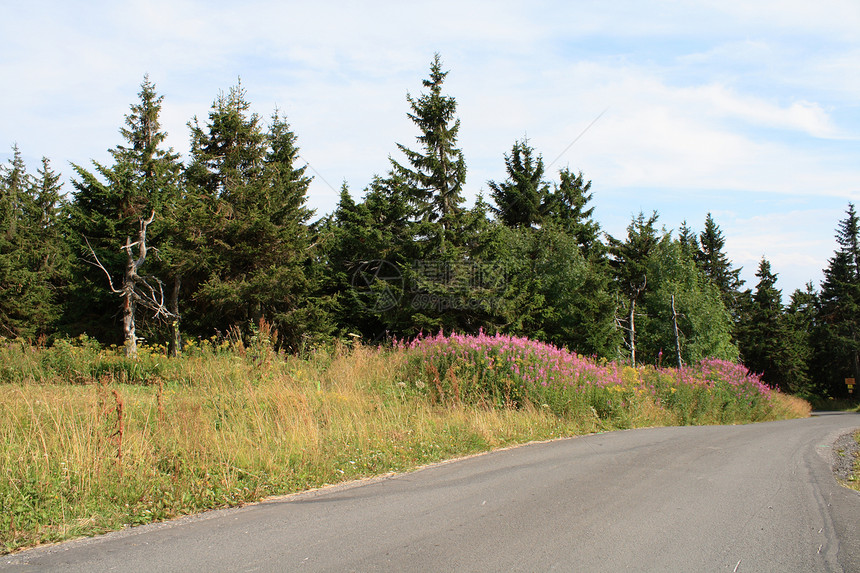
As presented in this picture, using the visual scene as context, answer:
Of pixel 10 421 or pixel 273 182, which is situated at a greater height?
pixel 273 182

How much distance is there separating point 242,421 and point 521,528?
4.45 metres

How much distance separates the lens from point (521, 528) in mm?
4496

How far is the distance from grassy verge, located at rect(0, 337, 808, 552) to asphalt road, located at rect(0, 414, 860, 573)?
0.53 metres

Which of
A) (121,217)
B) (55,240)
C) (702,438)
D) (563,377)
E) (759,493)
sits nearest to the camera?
(759,493)

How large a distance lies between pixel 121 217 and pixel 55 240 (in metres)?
21.1

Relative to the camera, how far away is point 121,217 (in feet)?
94.6

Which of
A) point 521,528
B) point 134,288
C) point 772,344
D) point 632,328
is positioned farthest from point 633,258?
point 521,528

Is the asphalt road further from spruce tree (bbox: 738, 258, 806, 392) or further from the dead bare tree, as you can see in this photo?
spruce tree (bbox: 738, 258, 806, 392)

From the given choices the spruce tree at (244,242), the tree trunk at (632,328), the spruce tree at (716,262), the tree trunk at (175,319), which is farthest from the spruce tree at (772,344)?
the tree trunk at (175,319)

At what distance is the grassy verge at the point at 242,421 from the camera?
510 cm

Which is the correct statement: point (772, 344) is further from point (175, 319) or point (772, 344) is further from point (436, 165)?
point (175, 319)

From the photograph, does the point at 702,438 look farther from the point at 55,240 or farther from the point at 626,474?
the point at 55,240

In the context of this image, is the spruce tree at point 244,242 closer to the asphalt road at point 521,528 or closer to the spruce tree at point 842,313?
the asphalt road at point 521,528

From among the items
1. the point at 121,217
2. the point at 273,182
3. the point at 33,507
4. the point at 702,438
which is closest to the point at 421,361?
the point at 702,438
